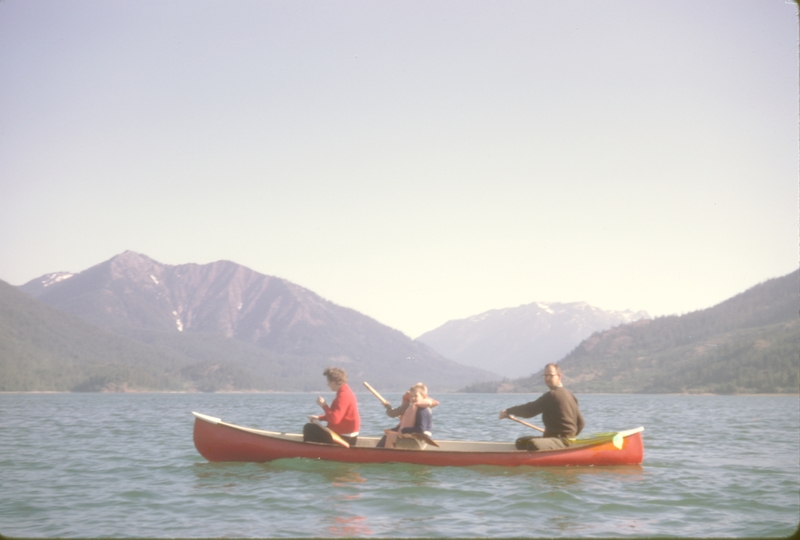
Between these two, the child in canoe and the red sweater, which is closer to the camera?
the red sweater

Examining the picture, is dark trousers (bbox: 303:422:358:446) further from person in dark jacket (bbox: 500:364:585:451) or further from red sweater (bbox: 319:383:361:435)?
person in dark jacket (bbox: 500:364:585:451)

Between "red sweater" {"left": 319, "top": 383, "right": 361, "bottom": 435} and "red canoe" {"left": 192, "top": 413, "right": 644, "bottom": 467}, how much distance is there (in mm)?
460

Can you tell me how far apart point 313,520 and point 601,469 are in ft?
25.9

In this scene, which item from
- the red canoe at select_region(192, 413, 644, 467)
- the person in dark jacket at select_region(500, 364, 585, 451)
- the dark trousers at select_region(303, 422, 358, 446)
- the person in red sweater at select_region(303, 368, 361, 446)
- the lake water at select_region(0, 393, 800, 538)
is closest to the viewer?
the lake water at select_region(0, 393, 800, 538)

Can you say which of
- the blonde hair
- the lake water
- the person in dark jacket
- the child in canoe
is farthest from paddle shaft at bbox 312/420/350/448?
the person in dark jacket

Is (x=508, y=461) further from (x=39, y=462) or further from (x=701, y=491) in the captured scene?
(x=39, y=462)

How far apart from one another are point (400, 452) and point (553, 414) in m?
3.67

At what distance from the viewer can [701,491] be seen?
15.9 m

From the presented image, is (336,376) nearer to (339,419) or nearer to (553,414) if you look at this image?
(339,419)

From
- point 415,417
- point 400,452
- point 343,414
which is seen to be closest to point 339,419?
point 343,414

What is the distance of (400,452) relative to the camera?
17594 mm

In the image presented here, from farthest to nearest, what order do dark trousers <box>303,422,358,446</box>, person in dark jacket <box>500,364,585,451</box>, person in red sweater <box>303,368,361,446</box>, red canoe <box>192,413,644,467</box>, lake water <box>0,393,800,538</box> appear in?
dark trousers <box>303,422,358,446</box>, person in red sweater <box>303,368,361,446</box>, red canoe <box>192,413,644,467</box>, person in dark jacket <box>500,364,585,451</box>, lake water <box>0,393,800,538</box>

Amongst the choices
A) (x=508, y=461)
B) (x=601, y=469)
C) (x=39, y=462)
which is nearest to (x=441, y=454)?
(x=508, y=461)

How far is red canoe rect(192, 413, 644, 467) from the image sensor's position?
678 inches
